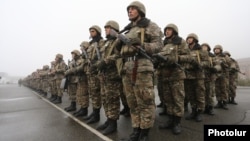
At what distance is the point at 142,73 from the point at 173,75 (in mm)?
1455

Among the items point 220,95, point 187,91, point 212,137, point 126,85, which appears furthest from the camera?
point 220,95

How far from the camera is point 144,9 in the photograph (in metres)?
4.52

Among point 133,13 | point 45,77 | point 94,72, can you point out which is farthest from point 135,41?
point 45,77

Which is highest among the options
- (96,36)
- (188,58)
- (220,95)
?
(96,36)

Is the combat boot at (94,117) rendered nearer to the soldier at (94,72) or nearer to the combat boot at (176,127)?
the soldier at (94,72)

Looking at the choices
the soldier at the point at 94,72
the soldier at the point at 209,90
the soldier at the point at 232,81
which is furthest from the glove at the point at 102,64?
the soldier at the point at 232,81

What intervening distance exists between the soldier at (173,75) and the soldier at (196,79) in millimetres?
842

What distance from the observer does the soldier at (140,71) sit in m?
4.12

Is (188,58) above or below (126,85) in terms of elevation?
above

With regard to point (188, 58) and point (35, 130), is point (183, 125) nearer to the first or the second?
point (188, 58)

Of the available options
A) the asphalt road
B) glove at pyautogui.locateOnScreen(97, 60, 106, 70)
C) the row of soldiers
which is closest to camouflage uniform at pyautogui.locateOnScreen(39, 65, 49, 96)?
the row of soldiers

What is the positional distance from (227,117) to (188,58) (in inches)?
82.4

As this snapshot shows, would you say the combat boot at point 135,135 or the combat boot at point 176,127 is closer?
the combat boot at point 135,135

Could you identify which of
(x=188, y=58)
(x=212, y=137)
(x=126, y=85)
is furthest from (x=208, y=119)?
(x=126, y=85)
